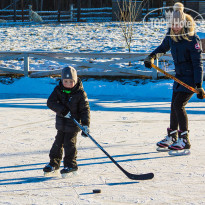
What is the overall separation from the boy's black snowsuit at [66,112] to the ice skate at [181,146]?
1336 millimetres

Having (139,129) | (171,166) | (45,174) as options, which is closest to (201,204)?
(171,166)

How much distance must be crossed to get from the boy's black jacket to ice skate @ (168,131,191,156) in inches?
53.7

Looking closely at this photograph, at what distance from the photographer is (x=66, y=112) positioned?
4.14 m

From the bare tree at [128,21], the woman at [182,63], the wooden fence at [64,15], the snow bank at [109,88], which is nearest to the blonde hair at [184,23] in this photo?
the woman at [182,63]

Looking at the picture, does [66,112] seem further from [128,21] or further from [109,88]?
[128,21]

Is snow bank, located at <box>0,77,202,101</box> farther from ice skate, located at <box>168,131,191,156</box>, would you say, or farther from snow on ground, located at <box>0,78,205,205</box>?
ice skate, located at <box>168,131,191,156</box>

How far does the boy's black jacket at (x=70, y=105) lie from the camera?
420 cm

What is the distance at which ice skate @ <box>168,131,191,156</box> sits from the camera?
516 cm

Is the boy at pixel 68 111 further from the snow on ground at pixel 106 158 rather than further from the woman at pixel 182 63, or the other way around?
the woman at pixel 182 63

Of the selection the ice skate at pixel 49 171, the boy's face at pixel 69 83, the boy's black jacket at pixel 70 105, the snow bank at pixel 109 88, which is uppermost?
the boy's face at pixel 69 83

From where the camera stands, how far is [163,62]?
→ 13273mm

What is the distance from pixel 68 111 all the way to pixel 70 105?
9cm

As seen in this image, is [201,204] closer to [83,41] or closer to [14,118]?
[14,118]

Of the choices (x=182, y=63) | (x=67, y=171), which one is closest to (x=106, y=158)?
(x=67, y=171)
